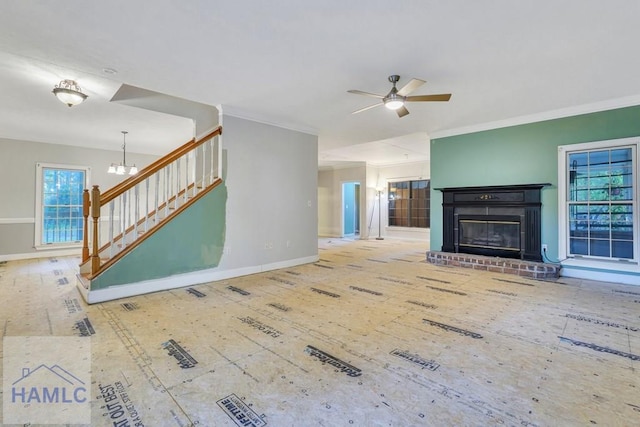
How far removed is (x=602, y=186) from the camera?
4.60m

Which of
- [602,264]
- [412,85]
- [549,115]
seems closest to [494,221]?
[602,264]

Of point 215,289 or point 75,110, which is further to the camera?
point 75,110

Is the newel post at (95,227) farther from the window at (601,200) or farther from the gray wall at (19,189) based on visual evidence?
the window at (601,200)

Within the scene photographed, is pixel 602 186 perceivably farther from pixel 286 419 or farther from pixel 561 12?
pixel 286 419

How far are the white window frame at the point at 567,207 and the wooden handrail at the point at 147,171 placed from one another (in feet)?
18.1

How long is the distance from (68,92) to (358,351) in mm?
4280

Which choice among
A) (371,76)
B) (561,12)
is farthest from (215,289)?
(561,12)

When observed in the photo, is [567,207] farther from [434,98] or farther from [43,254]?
[43,254]

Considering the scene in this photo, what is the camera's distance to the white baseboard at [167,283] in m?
3.58

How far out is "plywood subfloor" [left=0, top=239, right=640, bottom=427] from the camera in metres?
1.68

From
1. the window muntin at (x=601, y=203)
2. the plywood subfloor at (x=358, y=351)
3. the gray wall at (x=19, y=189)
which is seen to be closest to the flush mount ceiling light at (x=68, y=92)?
the plywood subfloor at (x=358, y=351)

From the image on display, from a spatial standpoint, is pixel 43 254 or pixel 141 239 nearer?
pixel 141 239

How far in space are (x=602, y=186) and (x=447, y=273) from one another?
2633 millimetres

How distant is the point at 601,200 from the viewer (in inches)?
181
